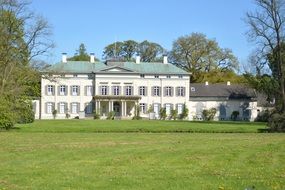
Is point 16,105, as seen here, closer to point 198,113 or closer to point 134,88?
point 134,88

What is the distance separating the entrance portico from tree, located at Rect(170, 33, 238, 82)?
16.0 m

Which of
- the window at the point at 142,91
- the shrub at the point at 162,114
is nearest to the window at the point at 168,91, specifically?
the shrub at the point at 162,114

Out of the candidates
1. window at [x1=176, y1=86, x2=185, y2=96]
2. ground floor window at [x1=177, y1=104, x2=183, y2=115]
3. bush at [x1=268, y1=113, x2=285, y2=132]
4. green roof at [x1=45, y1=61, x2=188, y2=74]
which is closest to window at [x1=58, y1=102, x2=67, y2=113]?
green roof at [x1=45, y1=61, x2=188, y2=74]

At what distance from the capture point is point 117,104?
73375mm

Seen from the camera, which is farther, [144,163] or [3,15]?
[3,15]

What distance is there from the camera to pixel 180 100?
7356 cm

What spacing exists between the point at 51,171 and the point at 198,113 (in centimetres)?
6334

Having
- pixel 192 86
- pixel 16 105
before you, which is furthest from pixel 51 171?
pixel 192 86

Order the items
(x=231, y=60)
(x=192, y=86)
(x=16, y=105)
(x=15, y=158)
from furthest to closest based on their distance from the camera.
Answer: (x=231, y=60) < (x=192, y=86) < (x=16, y=105) < (x=15, y=158)

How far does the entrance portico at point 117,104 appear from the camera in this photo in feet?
233

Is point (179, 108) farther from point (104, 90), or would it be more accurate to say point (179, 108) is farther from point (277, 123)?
point (277, 123)

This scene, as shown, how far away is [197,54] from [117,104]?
1825 cm

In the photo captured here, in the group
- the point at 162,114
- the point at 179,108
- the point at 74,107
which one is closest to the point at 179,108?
the point at 179,108

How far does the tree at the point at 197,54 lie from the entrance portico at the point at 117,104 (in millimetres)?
16003
